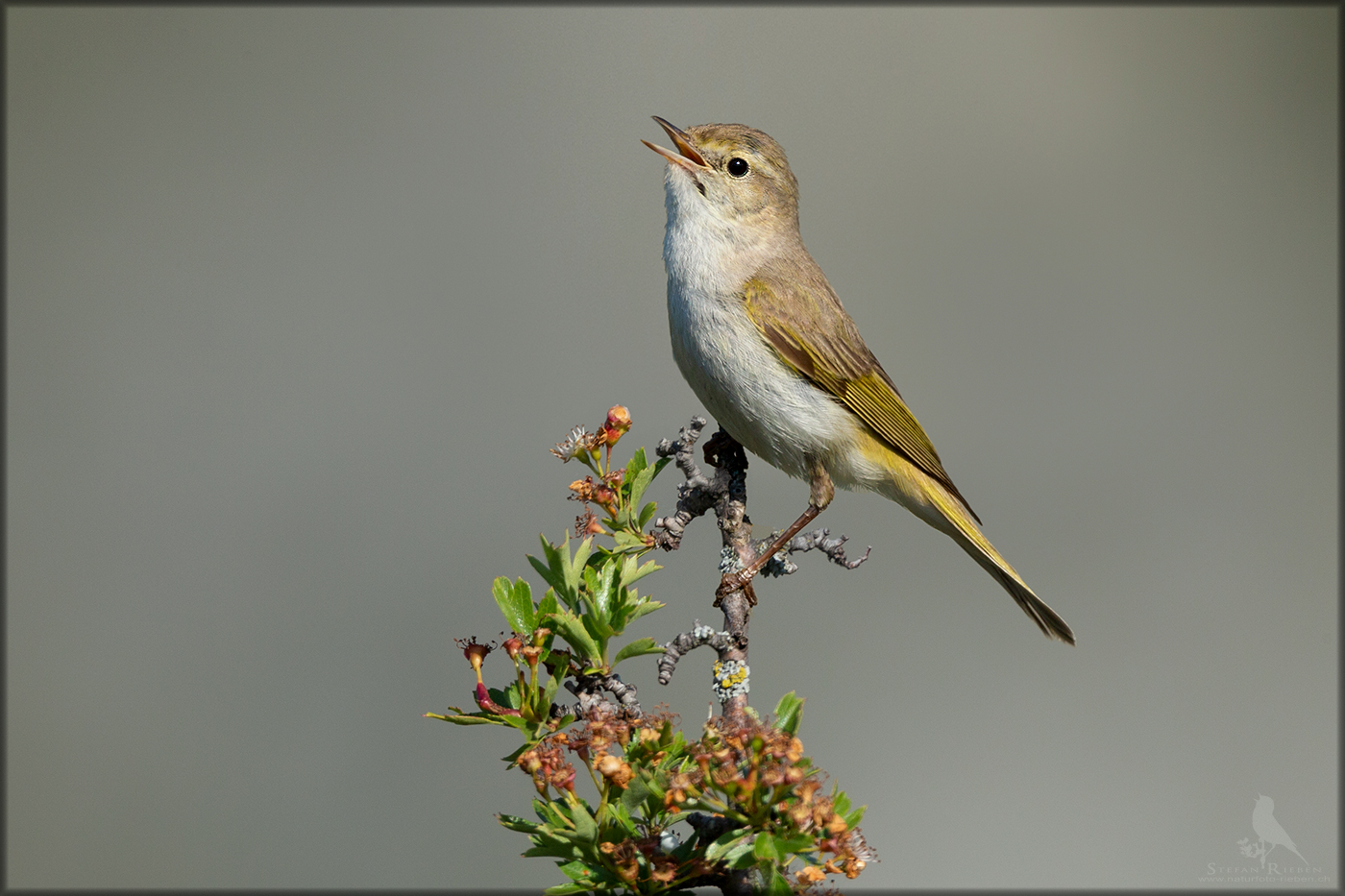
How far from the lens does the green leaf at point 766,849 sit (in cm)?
108

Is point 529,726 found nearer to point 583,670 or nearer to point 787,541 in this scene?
point 583,670

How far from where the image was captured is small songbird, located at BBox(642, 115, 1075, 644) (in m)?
2.43

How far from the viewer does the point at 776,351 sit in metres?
2.50

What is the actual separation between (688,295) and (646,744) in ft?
4.79

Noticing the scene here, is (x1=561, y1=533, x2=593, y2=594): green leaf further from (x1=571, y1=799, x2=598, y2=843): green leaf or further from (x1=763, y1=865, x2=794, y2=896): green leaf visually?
(x1=763, y1=865, x2=794, y2=896): green leaf

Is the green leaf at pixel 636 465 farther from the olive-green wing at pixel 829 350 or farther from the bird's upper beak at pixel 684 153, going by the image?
the bird's upper beak at pixel 684 153

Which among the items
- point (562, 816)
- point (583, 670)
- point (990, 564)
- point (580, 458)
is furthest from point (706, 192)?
point (562, 816)

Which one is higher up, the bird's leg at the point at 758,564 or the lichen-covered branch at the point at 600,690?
the bird's leg at the point at 758,564

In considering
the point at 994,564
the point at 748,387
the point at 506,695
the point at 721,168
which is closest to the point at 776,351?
the point at 748,387

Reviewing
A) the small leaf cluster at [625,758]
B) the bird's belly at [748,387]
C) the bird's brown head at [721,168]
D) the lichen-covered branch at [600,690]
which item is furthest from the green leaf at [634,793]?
the bird's brown head at [721,168]

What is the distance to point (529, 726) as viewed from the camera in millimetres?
1335

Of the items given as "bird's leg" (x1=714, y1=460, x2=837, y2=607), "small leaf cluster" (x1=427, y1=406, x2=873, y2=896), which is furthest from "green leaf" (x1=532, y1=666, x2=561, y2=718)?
"bird's leg" (x1=714, y1=460, x2=837, y2=607)

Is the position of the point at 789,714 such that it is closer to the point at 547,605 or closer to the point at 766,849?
A: the point at 766,849

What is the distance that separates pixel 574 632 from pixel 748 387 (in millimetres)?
1155
